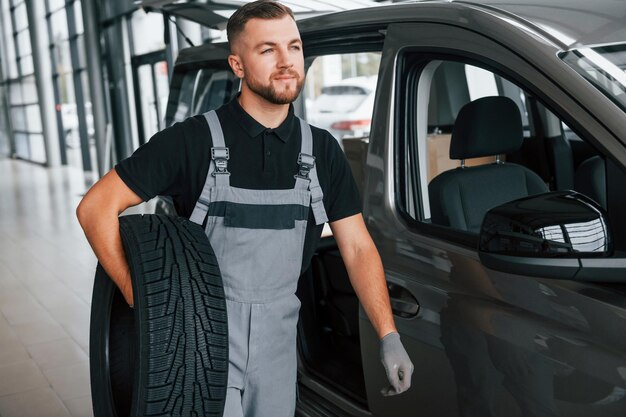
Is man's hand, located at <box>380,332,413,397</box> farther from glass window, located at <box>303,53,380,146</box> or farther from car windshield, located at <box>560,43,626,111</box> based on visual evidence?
glass window, located at <box>303,53,380,146</box>

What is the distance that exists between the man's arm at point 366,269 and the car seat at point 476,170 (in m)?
0.30

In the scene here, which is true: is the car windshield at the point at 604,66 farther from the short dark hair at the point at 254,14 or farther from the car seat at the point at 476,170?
the short dark hair at the point at 254,14

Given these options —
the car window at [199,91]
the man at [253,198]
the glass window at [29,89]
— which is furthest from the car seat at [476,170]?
the glass window at [29,89]

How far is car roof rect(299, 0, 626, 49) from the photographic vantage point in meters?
1.51

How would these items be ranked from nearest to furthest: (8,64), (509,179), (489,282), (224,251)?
(489,282)
(224,251)
(509,179)
(8,64)

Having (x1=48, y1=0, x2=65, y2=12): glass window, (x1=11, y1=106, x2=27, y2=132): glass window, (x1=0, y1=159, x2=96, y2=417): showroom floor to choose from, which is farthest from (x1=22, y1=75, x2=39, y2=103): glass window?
(x1=0, y1=159, x2=96, y2=417): showroom floor

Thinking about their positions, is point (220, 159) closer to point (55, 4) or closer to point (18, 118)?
point (55, 4)

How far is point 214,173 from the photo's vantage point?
5.35 ft

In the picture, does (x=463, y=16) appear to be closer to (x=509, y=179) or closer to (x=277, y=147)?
(x=277, y=147)

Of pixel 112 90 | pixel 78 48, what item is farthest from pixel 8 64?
pixel 112 90

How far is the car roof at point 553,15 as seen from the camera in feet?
4.97

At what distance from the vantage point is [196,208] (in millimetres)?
1661

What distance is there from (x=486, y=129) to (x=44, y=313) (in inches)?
145

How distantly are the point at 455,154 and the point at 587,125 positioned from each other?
0.69 m
